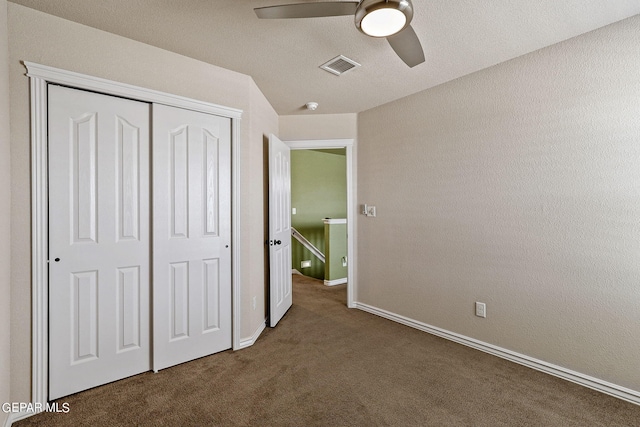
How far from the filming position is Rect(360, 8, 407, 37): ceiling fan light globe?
135 cm

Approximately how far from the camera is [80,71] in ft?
6.26

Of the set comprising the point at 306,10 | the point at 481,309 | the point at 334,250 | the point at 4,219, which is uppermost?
the point at 306,10

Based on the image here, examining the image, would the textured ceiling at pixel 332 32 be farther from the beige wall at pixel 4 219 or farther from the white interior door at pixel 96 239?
the white interior door at pixel 96 239

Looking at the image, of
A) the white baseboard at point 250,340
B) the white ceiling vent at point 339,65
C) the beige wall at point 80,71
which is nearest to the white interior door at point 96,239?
the beige wall at point 80,71

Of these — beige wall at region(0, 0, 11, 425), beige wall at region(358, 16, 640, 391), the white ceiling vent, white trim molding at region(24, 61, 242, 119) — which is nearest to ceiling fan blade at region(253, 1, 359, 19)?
the white ceiling vent

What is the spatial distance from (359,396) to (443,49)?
251cm

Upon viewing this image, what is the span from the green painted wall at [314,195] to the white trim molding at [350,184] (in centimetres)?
190

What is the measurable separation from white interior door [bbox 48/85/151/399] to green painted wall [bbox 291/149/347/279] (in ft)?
11.8

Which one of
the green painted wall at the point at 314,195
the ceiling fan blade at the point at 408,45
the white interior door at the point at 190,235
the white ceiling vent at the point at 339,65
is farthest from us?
the green painted wall at the point at 314,195

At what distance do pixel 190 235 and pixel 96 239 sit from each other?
23.5 inches

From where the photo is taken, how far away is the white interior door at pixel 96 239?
1856 millimetres

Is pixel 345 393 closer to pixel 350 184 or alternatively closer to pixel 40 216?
pixel 40 216

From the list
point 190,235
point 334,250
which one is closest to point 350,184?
point 334,250

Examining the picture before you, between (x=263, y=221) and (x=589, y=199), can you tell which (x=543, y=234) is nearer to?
(x=589, y=199)
